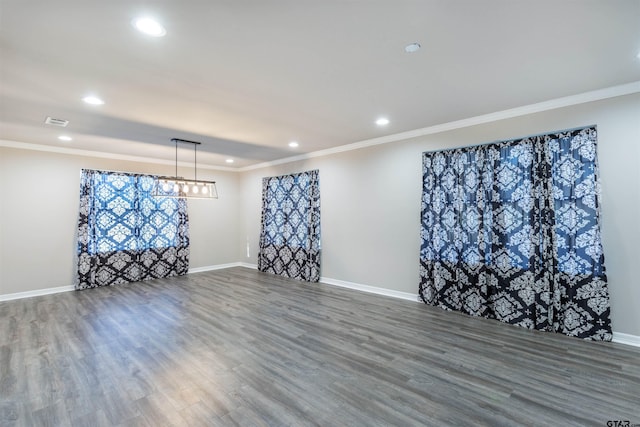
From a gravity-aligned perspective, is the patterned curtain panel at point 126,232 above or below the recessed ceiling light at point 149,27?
below

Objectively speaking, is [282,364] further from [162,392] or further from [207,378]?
[162,392]

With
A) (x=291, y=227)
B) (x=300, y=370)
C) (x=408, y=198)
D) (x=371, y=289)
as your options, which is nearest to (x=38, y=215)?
(x=291, y=227)

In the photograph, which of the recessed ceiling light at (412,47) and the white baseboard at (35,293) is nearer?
the recessed ceiling light at (412,47)

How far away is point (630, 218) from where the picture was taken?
3.19 meters

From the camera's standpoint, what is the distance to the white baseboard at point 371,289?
4879 mm

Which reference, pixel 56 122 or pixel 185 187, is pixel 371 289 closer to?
pixel 185 187

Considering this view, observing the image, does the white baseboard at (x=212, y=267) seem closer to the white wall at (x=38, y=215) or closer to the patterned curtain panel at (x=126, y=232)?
the patterned curtain panel at (x=126, y=232)

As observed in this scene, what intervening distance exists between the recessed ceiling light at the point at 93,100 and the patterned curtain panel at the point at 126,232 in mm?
3191

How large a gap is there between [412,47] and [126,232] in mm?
6508

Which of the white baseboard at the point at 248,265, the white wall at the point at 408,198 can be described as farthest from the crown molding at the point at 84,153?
the white baseboard at the point at 248,265

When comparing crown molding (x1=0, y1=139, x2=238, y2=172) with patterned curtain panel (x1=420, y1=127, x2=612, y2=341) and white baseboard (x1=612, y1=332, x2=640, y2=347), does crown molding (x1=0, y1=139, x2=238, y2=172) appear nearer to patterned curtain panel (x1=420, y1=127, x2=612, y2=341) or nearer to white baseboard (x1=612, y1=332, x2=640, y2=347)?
patterned curtain panel (x1=420, y1=127, x2=612, y2=341)

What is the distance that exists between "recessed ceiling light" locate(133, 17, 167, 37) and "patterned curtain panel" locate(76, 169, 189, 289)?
5055mm

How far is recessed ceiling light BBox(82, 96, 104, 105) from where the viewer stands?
10.7ft

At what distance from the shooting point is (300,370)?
107 inches
